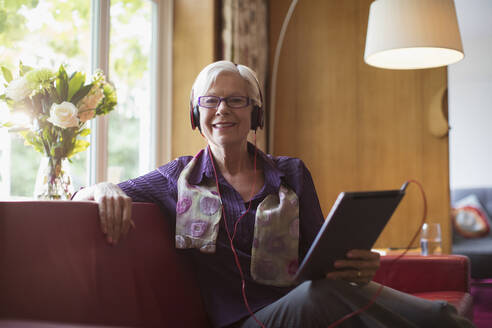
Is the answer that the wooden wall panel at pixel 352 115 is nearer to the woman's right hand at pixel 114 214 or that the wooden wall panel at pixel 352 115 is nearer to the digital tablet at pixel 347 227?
the digital tablet at pixel 347 227

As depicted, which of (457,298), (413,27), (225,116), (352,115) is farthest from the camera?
(352,115)

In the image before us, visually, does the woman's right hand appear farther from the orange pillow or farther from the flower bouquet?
the orange pillow

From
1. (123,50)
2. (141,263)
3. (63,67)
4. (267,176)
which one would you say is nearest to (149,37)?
(123,50)

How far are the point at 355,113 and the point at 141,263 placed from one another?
2231mm

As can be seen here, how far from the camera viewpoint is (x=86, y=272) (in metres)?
1.14

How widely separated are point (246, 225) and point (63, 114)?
68 centimetres

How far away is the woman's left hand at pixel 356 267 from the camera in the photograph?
46.6 inches

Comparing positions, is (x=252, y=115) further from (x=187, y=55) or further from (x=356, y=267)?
(x=187, y=55)

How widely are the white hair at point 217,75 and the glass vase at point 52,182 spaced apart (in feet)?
1.64

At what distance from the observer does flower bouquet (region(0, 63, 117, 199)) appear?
155 centimetres

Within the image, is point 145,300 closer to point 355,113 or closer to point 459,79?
point 355,113

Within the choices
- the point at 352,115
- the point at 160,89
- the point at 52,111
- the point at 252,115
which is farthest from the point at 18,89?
the point at 352,115

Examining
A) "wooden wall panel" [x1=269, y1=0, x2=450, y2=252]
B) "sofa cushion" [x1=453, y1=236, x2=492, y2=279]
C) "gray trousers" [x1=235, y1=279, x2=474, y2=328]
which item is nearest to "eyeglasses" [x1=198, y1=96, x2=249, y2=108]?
"gray trousers" [x1=235, y1=279, x2=474, y2=328]

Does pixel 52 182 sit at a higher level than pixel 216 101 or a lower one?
lower
